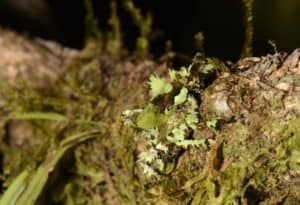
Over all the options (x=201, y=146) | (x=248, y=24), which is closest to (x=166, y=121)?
(x=201, y=146)

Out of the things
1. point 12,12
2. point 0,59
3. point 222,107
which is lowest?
point 222,107

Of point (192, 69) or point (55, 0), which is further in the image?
point (55, 0)

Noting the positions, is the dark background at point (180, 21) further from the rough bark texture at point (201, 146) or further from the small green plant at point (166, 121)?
the small green plant at point (166, 121)

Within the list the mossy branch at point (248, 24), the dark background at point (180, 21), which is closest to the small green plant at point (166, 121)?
the mossy branch at point (248, 24)

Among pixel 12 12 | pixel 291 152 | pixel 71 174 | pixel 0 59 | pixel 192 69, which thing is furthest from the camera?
pixel 12 12

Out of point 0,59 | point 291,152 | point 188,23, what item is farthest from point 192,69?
point 188,23

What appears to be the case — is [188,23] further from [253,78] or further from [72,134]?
[253,78]
